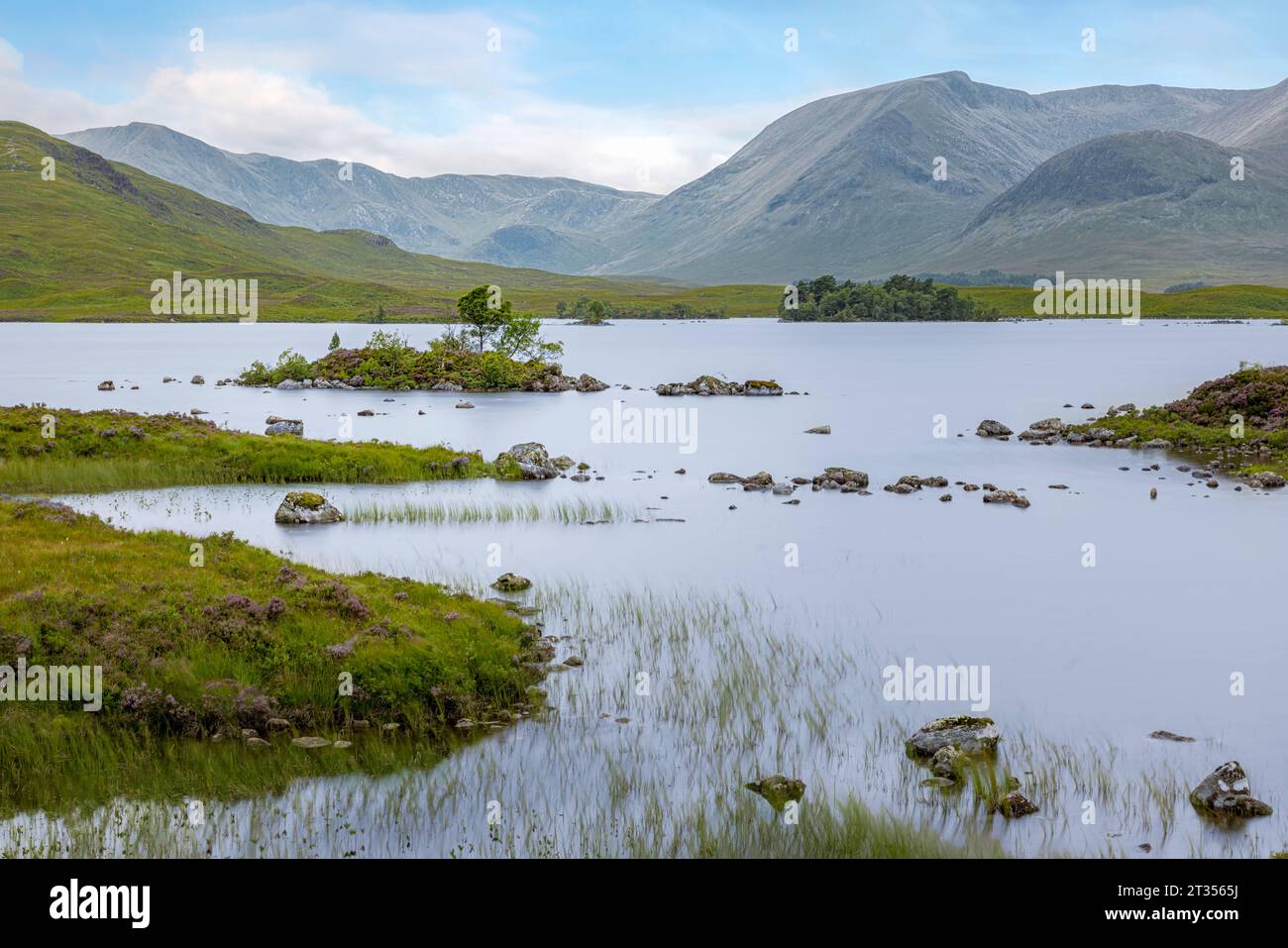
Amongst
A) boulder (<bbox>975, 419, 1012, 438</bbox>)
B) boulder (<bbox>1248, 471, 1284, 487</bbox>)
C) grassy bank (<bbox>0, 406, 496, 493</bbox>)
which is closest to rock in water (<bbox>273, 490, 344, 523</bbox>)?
grassy bank (<bbox>0, 406, 496, 493</bbox>)

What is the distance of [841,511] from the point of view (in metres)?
45.6

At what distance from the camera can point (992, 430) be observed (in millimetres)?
72062

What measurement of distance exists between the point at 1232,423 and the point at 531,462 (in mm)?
41898

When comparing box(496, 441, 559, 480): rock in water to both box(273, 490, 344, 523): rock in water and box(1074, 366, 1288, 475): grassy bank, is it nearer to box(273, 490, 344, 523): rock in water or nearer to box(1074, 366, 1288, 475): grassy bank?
box(273, 490, 344, 523): rock in water

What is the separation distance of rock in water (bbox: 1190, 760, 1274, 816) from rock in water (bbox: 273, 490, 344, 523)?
3216 cm

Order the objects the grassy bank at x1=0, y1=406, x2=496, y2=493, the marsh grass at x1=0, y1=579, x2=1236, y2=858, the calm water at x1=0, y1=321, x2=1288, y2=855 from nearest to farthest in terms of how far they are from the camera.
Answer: the marsh grass at x1=0, y1=579, x2=1236, y2=858, the calm water at x1=0, y1=321, x2=1288, y2=855, the grassy bank at x1=0, y1=406, x2=496, y2=493

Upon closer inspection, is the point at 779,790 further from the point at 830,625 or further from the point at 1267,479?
the point at 1267,479

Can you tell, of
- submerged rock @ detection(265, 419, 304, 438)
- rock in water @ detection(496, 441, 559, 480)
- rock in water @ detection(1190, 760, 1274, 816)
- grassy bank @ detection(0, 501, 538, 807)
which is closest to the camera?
rock in water @ detection(1190, 760, 1274, 816)

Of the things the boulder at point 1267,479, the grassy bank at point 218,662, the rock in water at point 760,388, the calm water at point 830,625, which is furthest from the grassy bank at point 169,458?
the rock in water at point 760,388

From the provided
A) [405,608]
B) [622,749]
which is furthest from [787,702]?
[405,608]

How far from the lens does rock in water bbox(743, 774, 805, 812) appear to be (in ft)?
57.6

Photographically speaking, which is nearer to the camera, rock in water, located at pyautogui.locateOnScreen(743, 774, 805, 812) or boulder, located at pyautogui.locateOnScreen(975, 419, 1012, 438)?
rock in water, located at pyautogui.locateOnScreen(743, 774, 805, 812)

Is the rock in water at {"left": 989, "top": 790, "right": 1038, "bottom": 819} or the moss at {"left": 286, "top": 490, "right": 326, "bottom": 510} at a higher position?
the moss at {"left": 286, "top": 490, "right": 326, "bottom": 510}
